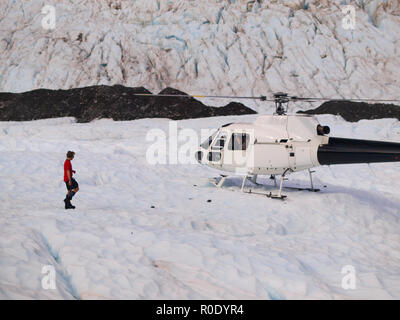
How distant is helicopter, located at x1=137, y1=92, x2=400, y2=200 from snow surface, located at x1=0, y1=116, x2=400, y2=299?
690 millimetres

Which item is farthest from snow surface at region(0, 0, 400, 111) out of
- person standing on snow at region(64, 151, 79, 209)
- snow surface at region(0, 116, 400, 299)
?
person standing on snow at region(64, 151, 79, 209)

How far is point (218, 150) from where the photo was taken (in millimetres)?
9352

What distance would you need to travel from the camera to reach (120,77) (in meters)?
29.3

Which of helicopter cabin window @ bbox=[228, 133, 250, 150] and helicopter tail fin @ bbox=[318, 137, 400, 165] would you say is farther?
helicopter cabin window @ bbox=[228, 133, 250, 150]

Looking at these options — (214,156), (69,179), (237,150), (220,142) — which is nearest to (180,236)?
(69,179)

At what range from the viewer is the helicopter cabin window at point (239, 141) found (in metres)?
9.02

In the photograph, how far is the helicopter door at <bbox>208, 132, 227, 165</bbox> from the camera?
933 cm

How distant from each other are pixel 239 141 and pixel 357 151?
8.22 feet

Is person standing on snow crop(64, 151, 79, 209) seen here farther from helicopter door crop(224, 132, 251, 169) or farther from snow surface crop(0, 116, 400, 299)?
helicopter door crop(224, 132, 251, 169)

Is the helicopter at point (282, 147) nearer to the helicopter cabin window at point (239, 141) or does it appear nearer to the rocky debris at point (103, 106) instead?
the helicopter cabin window at point (239, 141)

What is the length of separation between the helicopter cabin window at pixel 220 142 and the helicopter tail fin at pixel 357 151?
217 cm

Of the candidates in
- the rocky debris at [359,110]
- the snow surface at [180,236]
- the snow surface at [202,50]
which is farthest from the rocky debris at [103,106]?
the snow surface at [180,236]

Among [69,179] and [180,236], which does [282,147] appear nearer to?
[180,236]

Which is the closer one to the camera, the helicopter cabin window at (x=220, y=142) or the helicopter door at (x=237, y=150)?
the helicopter door at (x=237, y=150)
